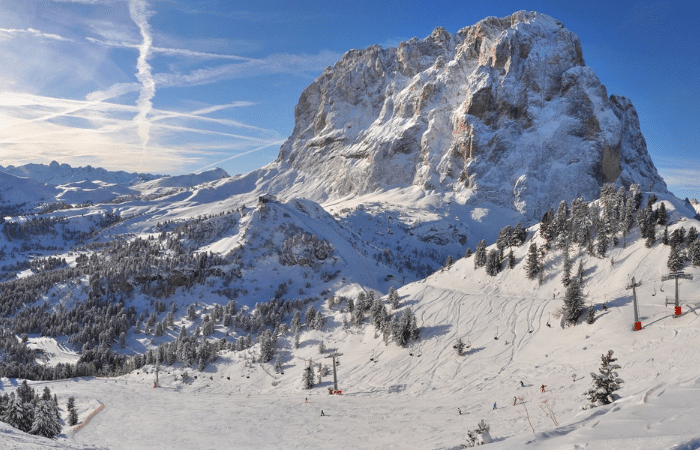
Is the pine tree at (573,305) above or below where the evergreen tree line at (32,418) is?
above

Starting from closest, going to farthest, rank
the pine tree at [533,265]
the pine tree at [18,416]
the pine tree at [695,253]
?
1. the pine tree at [18,416]
2. the pine tree at [695,253]
3. the pine tree at [533,265]

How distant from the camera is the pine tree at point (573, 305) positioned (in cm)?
5006

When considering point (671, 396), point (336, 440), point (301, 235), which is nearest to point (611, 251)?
point (336, 440)

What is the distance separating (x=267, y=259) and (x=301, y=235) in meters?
13.2

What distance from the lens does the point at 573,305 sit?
50.3 meters

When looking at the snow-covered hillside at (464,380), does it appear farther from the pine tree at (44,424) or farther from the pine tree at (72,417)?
the pine tree at (44,424)

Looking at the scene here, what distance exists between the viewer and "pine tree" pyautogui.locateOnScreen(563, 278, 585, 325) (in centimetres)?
5006

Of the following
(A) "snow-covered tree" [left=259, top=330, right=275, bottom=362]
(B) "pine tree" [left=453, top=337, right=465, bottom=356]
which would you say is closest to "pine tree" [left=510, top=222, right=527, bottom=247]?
(B) "pine tree" [left=453, top=337, right=465, bottom=356]

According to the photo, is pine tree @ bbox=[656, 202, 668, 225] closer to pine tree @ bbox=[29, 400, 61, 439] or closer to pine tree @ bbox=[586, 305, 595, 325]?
pine tree @ bbox=[586, 305, 595, 325]

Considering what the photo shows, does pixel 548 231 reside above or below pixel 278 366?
above

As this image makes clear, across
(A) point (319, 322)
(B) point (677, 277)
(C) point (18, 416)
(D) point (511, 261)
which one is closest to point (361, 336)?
(A) point (319, 322)

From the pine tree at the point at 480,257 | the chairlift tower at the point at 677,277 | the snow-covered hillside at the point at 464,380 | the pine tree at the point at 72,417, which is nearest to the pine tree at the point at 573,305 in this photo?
the snow-covered hillside at the point at 464,380

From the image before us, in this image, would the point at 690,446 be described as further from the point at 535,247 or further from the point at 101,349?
the point at 101,349

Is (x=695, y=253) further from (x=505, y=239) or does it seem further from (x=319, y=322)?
(x=319, y=322)
